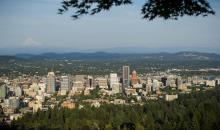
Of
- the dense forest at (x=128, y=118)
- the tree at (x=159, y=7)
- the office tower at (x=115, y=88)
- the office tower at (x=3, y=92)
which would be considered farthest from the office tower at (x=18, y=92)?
the tree at (x=159, y=7)

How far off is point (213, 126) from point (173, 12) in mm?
13935

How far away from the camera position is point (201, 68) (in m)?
73.2

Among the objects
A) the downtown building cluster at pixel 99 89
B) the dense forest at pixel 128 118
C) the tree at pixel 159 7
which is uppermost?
the tree at pixel 159 7

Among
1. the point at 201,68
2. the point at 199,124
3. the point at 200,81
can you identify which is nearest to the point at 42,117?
the point at 199,124

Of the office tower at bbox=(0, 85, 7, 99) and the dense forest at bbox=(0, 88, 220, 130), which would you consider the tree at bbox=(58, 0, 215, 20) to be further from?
the office tower at bbox=(0, 85, 7, 99)

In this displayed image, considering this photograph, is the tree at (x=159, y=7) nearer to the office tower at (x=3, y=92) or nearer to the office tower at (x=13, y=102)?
the office tower at (x=13, y=102)

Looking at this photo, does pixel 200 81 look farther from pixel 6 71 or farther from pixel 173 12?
pixel 173 12

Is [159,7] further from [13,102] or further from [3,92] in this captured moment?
[3,92]

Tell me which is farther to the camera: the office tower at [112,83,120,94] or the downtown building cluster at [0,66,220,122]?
the office tower at [112,83,120,94]

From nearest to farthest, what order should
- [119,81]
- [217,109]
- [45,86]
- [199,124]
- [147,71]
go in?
1. [199,124]
2. [217,109]
3. [45,86]
4. [119,81]
5. [147,71]

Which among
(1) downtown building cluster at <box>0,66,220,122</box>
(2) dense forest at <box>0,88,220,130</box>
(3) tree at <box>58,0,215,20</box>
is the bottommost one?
(1) downtown building cluster at <box>0,66,220,122</box>

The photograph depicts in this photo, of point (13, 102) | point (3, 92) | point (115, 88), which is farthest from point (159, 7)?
point (115, 88)

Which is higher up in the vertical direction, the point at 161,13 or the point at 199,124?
the point at 161,13

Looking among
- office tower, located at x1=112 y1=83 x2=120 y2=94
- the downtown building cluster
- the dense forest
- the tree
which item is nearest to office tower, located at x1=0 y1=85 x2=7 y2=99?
the downtown building cluster
